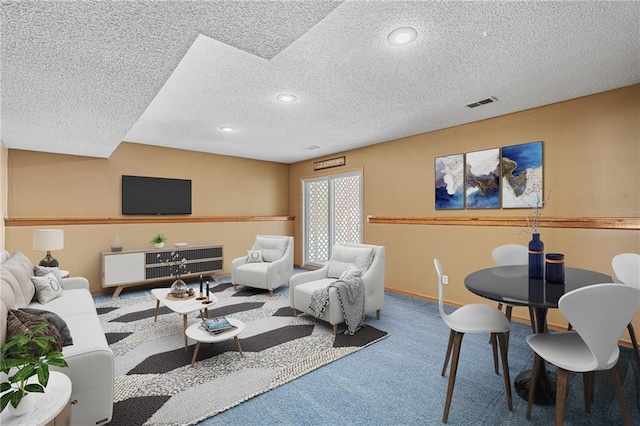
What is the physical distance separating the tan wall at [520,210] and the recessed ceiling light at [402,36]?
2331 millimetres

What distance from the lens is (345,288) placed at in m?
3.25

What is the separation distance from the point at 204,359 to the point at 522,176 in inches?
151

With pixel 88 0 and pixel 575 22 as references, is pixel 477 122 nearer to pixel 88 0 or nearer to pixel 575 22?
pixel 575 22

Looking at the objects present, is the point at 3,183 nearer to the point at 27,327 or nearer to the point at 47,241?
the point at 47,241

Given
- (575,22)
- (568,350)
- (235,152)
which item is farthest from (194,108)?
(568,350)

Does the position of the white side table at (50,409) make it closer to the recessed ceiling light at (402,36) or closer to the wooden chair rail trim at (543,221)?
the recessed ceiling light at (402,36)

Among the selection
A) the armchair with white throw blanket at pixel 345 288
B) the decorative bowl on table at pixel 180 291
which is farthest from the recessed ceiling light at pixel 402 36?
the decorative bowl on table at pixel 180 291

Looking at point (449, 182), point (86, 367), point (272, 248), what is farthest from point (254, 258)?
point (86, 367)

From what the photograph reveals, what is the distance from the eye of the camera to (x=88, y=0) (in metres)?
1.37

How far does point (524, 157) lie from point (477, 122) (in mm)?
744

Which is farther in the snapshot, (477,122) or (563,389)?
(477,122)

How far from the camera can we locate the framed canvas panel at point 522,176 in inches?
138

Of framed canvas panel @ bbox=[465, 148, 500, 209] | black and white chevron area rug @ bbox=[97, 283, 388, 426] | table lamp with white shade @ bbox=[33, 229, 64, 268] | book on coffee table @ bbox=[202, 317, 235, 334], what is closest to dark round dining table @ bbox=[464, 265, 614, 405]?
black and white chevron area rug @ bbox=[97, 283, 388, 426]

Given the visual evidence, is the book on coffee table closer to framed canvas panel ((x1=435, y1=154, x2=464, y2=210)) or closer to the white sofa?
the white sofa
